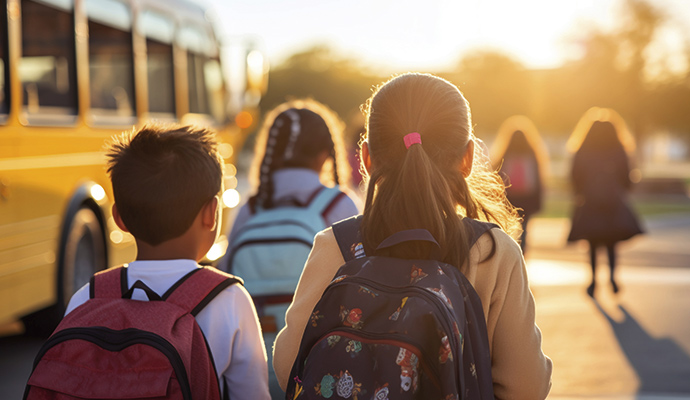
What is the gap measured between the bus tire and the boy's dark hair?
4.62 meters

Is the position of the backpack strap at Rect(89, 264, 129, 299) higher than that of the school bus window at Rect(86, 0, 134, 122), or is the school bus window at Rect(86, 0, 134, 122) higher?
the school bus window at Rect(86, 0, 134, 122)

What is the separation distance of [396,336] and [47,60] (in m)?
5.81

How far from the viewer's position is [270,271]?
315 centimetres

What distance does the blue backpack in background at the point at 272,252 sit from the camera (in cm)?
313

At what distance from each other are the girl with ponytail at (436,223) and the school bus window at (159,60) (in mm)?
6784

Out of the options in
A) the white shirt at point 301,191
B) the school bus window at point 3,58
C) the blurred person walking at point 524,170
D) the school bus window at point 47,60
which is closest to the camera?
the white shirt at point 301,191

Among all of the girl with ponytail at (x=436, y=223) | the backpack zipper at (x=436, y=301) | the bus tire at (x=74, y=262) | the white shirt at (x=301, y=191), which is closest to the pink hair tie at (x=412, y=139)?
the girl with ponytail at (x=436, y=223)

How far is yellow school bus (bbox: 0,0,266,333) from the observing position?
20.0 feet

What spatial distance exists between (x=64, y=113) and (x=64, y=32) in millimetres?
685

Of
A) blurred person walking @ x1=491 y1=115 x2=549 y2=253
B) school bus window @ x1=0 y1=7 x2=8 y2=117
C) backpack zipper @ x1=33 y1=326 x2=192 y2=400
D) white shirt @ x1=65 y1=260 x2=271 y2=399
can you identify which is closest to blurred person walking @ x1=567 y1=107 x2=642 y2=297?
blurred person walking @ x1=491 y1=115 x2=549 y2=253

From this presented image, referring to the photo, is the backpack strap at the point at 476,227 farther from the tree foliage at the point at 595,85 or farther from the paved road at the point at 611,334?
the tree foliage at the point at 595,85

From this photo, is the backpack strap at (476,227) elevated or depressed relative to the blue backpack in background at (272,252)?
elevated

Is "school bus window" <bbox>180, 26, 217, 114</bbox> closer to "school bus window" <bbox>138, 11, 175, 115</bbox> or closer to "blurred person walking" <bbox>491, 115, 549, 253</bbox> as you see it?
"school bus window" <bbox>138, 11, 175, 115</bbox>

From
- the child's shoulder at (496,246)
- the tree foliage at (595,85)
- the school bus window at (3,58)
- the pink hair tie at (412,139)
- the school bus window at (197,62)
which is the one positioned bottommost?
the child's shoulder at (496,246)
